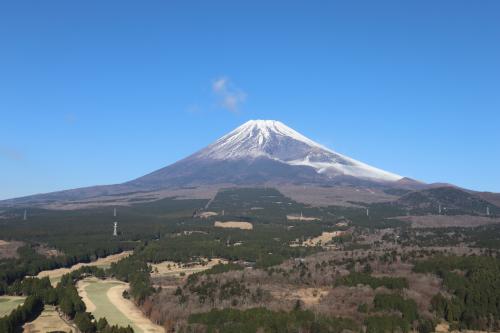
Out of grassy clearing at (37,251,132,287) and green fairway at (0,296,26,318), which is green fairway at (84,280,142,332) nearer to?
grassy clearing at (37,251,132,287)

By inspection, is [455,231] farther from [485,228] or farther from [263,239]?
[263,239]

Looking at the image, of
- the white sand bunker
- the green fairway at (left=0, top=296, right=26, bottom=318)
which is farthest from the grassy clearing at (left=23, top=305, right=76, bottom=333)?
the white sand bunker

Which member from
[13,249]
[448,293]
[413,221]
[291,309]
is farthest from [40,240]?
[413,221]

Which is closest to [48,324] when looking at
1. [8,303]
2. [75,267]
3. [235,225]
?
[8,303]

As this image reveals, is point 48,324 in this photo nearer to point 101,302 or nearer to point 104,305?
point 104,305

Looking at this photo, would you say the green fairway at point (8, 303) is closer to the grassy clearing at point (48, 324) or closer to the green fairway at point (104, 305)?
the grassy clearing at point (48, 324)

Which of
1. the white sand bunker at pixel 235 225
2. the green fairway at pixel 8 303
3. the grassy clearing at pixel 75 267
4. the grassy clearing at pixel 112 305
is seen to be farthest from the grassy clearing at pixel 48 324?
the white sand bunker at pixel 235 225

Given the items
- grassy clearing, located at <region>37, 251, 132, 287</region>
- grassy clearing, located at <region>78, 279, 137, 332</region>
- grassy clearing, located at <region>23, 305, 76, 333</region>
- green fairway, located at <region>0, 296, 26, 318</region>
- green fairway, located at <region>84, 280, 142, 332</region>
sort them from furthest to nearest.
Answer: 1. grassy clearing, located at <region>37, 251, 132, 287</region>
2. green fairway, located at <region>0, 296, 26, 318</region>
3. grassy clearing, located at <region>78, 279, 137, 332</region>
4. green fairway, located at <region>84, 280, 142, 332</region>
5. grassy clearing, located at <region>23, 305, 76, 333</region>
